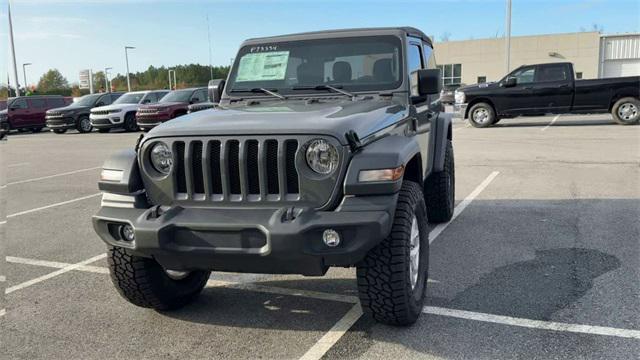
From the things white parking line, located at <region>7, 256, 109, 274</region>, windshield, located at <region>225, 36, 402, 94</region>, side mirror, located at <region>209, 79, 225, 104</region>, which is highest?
windshield, located at <region>225, 36, 402, 94</region>

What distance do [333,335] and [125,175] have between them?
1658 mm

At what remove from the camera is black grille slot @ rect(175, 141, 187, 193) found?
3.41m

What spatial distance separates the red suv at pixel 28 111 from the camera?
24859 mm

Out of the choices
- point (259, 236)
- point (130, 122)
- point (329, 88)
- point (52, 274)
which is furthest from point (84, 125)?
point (259, 236)

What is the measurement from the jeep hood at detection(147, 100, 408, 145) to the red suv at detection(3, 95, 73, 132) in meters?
24.5

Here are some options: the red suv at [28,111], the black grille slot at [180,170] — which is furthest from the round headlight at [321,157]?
the red suv at [28,111]

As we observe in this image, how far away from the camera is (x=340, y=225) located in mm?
3010

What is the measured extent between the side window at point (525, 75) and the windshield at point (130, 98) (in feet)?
48.4

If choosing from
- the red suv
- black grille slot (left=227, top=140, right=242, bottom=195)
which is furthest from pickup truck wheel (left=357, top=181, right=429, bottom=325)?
Result: the red suv

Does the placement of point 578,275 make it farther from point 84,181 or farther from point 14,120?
point 14,120

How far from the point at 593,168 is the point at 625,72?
39.3 metres

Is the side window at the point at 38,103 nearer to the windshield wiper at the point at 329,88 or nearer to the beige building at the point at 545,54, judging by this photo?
the windshield wiper at the point at 329,88

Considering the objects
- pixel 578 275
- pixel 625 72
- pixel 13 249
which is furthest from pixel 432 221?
pixel 625 72

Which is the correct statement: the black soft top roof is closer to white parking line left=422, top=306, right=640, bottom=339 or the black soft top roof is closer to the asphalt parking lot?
the asphalt parking lot
